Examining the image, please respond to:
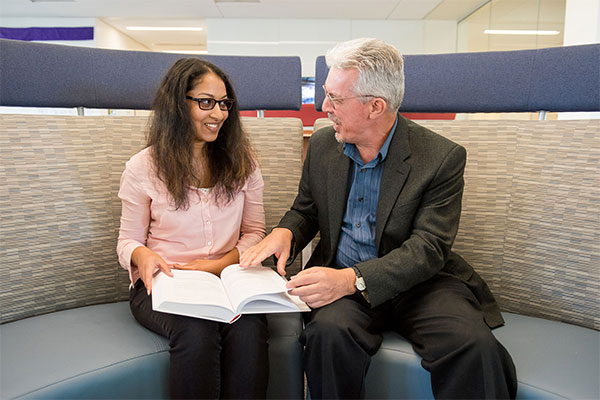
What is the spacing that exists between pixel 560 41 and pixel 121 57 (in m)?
4.74

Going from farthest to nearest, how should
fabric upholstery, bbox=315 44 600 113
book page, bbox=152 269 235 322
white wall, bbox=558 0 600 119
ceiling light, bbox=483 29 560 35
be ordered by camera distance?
ceiling light, bbox=483 29 560 35 < white wall, bbox=558 0 600 119 < fabric upholstery, bbox=315 44 600 113 < book page, bbox=152 269 235 322

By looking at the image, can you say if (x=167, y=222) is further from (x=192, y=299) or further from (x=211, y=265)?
(x=192, y=299)

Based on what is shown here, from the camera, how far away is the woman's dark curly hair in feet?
4.67

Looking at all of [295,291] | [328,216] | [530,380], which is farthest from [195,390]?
[530,380]

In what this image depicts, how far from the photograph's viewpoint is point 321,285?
3.86 ft

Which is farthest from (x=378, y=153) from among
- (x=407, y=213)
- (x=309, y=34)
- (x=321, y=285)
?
(x=309, y=34)

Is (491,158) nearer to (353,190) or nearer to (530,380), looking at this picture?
(353,190)

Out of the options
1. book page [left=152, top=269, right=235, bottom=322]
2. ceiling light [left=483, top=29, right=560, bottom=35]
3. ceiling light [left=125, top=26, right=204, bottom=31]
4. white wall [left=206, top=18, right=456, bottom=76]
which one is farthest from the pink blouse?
ceiling light [left=125, top=26, right=204, bottom=31]

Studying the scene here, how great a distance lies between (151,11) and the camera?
720 cm

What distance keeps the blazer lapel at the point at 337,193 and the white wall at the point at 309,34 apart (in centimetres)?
649

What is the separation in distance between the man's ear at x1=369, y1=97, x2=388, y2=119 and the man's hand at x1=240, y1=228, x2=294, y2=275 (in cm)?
44

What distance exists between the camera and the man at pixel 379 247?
44.0 inches

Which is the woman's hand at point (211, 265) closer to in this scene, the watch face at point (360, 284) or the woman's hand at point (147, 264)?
the woman's hand at point (147, 264)

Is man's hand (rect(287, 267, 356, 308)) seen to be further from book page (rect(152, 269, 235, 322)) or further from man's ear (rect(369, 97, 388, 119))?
man's ear (rect(369, 97, 388, 119))
